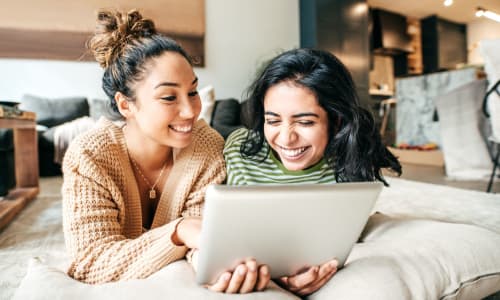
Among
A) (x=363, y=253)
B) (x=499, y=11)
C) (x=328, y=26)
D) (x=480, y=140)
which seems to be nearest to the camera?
(x=363, y=253)

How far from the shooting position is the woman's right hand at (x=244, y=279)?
60 centimetres

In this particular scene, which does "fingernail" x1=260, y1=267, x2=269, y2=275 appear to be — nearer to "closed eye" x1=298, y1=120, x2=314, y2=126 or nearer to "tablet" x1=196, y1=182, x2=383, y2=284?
"tablet" x1=196, y1=182, x2=383, y2=284

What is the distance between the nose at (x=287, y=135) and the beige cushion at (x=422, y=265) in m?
0.30

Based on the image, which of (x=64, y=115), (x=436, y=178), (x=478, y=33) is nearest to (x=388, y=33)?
(x=478, y=33)

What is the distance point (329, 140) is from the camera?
101 centimetres

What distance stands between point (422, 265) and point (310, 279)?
25 cm

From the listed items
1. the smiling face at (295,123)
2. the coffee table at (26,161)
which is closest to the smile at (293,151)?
the smiling face at (295,123)

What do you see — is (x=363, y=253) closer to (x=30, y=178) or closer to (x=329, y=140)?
(x=329, y=140)

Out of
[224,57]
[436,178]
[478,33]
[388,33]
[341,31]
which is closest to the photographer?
[436,178]

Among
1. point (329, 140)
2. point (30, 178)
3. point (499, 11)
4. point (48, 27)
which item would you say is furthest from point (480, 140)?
point (499, 11)

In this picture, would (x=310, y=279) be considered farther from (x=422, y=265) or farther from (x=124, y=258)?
(x=124, y=258)

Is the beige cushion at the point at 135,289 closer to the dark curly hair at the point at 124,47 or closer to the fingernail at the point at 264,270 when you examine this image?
the fingernail at the point at 264,270

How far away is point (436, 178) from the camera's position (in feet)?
9.21

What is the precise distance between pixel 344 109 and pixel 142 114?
53 centimetres
